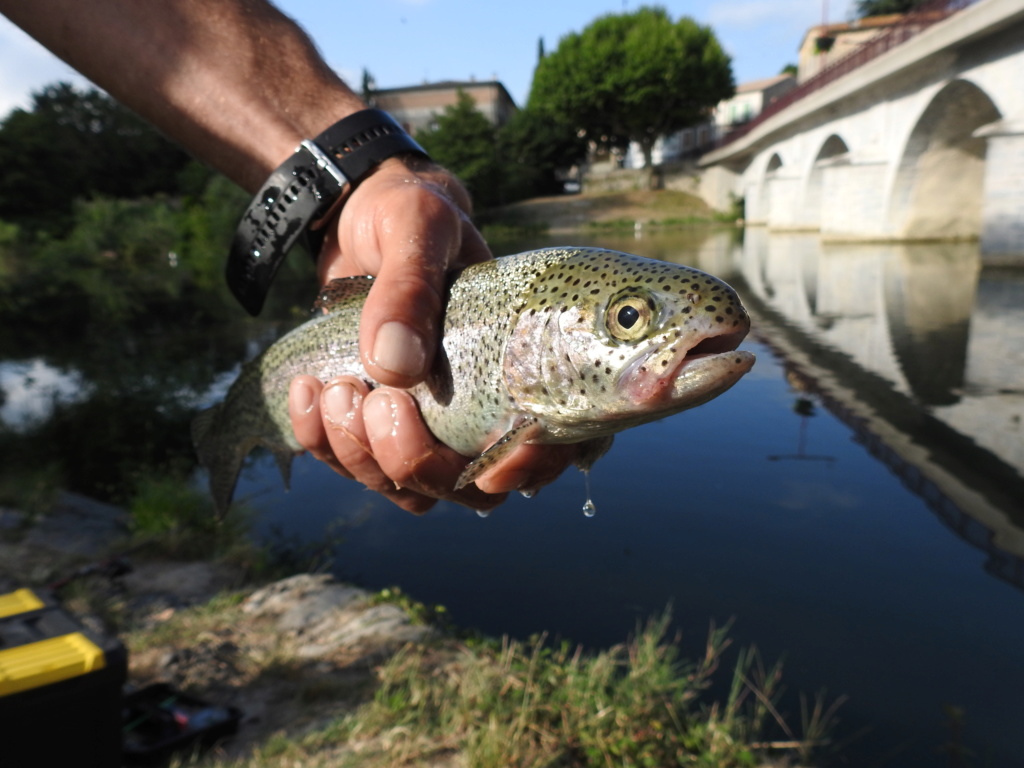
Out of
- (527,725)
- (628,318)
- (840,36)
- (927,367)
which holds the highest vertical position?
(840,36)

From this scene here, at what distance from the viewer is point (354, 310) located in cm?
365

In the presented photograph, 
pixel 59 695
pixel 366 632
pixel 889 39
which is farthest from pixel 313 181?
pixel 889 39

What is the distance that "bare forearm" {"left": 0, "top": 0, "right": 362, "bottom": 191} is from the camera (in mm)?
3844

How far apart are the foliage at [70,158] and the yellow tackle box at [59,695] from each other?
56916 mm

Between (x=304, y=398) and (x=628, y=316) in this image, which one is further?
(x=304, y=398)

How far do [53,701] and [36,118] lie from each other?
77.5m

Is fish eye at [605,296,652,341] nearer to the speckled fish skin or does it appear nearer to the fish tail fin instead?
the speckled fish skin

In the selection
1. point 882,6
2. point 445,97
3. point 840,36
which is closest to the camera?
point 840,36

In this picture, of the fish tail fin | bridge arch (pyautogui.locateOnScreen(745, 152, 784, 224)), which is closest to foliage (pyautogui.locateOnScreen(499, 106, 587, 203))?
bridge arch (pyautogui.locateOnScreen(745, 152, 784, 224))

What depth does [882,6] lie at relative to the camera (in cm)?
9906

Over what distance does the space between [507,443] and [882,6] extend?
12122 centimetres

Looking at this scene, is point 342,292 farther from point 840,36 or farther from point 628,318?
point 840,36

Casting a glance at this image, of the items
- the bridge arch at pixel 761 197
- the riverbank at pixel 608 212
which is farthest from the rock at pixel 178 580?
the bridge arch at pixel 761 197

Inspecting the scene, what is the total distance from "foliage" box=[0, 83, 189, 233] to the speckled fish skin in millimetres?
58596
